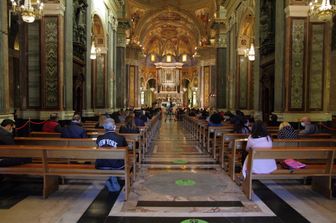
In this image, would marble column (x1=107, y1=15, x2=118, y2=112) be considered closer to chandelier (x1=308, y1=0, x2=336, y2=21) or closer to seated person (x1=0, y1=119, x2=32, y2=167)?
chandelier (x1=308, y1=0, x2=336, y2=21)

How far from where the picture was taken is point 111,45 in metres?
20.3

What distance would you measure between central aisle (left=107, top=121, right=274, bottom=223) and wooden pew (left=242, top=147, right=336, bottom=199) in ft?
1.34

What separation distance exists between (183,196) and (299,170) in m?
1.89

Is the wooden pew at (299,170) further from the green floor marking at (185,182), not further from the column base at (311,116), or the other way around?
the column base at (311,116)

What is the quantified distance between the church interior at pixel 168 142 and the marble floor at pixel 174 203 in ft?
0.08

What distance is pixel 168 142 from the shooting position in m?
13.4

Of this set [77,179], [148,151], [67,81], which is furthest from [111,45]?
[77,179]

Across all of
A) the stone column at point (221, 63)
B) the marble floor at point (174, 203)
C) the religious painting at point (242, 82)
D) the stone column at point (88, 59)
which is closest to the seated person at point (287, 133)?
the marble floor at point (174, 203)

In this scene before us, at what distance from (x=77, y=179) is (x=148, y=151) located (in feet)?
14.9

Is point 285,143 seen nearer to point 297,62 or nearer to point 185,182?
point 185,182

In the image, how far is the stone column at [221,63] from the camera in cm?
2291

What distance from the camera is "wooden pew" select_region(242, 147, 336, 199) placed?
198 inches

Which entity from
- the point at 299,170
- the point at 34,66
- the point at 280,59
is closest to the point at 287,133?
the point at 299,170

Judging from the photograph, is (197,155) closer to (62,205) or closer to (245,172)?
(245,172)
